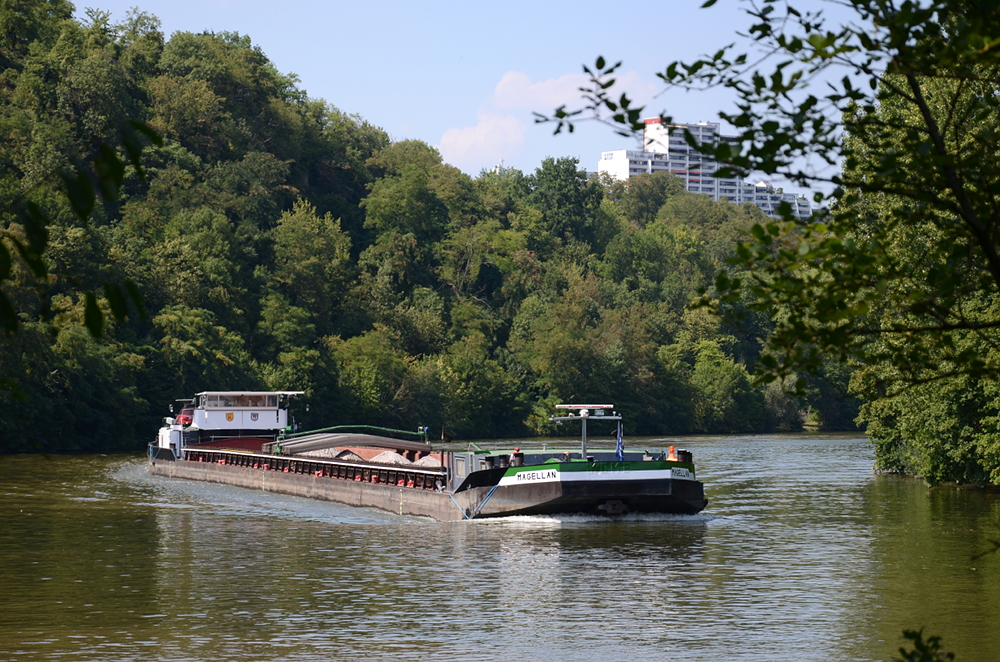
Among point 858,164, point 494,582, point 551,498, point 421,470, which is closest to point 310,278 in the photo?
point 421,470

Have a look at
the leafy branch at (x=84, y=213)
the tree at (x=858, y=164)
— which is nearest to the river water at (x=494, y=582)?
the tree at (x=858, y=164)

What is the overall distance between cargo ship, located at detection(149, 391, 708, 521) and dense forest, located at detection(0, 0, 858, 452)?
11.4 meters

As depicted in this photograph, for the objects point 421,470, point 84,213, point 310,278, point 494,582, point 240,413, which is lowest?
point 494,582

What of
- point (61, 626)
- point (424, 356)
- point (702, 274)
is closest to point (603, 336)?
point (424, 356)

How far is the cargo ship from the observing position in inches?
1312

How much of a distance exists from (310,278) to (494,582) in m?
81.8

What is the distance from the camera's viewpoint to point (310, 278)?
10431 centimetres

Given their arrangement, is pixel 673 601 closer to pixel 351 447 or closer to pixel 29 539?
pixel 29 539

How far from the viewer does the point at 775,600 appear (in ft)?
74.1

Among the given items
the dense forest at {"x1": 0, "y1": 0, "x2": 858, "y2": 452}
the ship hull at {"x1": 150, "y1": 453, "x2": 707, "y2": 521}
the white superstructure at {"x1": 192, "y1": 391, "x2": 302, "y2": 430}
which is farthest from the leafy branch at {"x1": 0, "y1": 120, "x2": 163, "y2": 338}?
the dense forest at {"x1": 0, "y1": 0, "x2": 858, "y2": 452}

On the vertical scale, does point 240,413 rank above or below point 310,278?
below

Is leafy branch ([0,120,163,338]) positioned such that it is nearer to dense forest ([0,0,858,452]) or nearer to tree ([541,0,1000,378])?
tree ([541,0,1000,378])

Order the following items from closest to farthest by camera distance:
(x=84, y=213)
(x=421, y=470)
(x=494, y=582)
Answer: (x=84, y=213) → (x=494, y=582) → (x=421, y=470)

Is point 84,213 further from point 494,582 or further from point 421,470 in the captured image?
point 421,470
